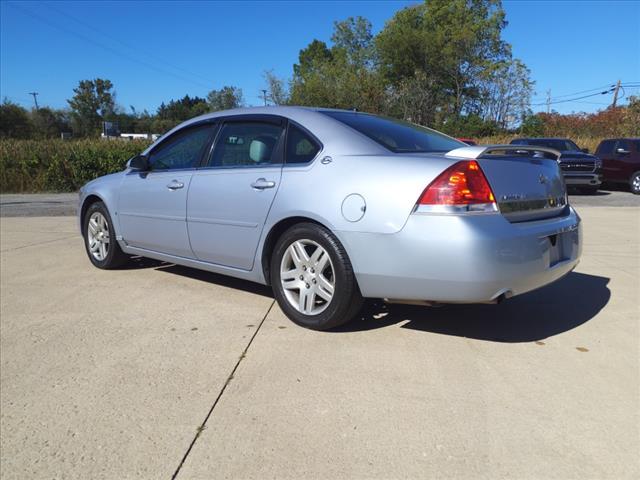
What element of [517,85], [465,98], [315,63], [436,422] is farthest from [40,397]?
[315,63]

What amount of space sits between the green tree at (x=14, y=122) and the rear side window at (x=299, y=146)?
179ft

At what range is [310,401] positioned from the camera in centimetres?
264

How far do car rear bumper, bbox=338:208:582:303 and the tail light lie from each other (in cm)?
5

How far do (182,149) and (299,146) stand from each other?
1.46 meters

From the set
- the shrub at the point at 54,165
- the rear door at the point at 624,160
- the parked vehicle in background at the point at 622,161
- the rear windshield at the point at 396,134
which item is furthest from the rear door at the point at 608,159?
the shrub at the point at 54,165

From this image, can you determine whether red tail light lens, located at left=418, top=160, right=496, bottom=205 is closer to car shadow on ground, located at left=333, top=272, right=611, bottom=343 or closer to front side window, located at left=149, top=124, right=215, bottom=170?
car shadow on ground, located at left=333, top=272, right=611, bottom=343

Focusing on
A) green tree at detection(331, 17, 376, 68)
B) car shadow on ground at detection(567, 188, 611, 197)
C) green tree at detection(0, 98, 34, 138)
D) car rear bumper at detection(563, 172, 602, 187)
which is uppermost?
green tree at detection(331, 17, 376, 68)

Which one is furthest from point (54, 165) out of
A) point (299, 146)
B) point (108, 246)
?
point (299, 146)

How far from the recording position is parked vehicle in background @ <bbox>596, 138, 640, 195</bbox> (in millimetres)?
15469

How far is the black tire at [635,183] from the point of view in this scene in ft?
50.6

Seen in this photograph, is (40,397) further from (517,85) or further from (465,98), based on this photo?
(465,98)

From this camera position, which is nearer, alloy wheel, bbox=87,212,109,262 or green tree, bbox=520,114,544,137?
alloy wheel, bbox=87,212,109,262

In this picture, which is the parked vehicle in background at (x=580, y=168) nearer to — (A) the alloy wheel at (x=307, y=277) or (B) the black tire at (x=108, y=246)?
(B) the black tire at (x=108, y=246)

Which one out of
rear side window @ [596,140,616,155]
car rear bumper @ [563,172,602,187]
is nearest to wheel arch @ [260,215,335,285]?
car rear bumper @ [563,172,602,187]
